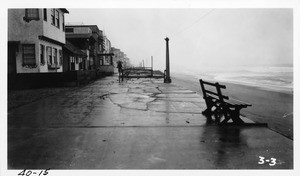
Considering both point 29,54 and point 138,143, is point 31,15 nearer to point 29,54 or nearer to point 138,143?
point 29,54

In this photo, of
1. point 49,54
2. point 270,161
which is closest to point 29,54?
point 49,54

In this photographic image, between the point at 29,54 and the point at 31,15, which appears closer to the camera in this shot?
the point at 31,15

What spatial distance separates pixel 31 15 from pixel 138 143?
563 inches

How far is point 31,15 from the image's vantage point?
601 inches

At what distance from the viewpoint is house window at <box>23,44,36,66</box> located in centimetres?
1570

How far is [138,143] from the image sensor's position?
4.25 m

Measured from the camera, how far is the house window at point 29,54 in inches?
618

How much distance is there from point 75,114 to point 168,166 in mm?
4148

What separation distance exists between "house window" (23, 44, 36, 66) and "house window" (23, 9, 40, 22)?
168cm

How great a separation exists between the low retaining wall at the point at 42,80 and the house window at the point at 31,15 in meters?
3.53

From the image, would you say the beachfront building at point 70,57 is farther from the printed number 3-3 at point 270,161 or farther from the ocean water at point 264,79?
the printed number 3-3 at point 270,161

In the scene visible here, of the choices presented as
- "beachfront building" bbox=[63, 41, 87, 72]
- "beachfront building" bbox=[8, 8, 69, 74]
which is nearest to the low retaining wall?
"beachfront building" bbox=[8, 8, 69, 74]

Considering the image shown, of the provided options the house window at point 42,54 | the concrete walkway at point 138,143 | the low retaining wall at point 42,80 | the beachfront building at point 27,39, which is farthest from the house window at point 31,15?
the concrete walkway at point 138,143
